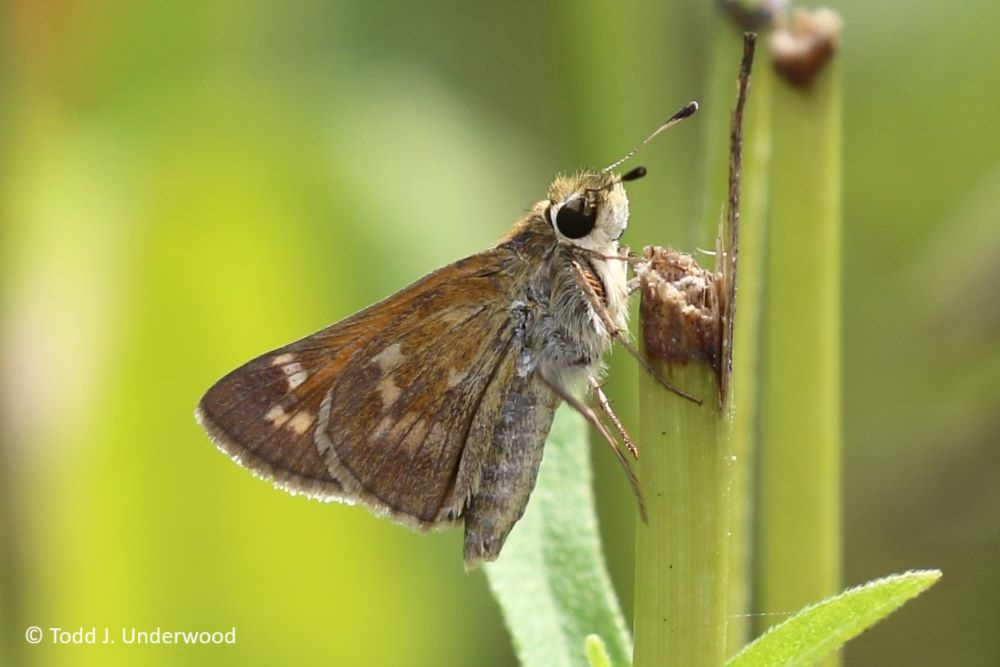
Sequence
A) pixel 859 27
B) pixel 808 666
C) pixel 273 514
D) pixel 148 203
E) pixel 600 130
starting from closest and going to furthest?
pixel 808 666
pixel 273 514
pixel 148 203
pixel 600 130
pixel 859 27

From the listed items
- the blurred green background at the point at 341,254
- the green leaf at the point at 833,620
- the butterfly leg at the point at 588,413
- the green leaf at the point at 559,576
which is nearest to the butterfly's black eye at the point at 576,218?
the butterfly leg at the point at 588,413

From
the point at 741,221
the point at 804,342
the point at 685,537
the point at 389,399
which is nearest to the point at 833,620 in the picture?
the point at 685,537

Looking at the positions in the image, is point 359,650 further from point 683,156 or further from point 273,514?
point 683,156

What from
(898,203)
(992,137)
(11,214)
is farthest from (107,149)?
(992,137)

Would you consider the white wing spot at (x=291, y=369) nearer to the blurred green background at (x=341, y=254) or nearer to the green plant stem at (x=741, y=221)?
the blurred green background at (x=341, y=254)

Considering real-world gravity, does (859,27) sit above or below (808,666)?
above

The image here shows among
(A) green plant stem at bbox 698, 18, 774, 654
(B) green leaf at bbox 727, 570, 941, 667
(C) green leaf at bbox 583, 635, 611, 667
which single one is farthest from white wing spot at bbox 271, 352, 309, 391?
(B) green leaf at bbox 727, 570, 941, 667

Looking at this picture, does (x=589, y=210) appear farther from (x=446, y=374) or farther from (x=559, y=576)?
(x=559, y=576)

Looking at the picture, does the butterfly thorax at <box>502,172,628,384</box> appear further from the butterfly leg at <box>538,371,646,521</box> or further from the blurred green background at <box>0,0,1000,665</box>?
the blurred green background at <box>0,0,1000,665</box>
